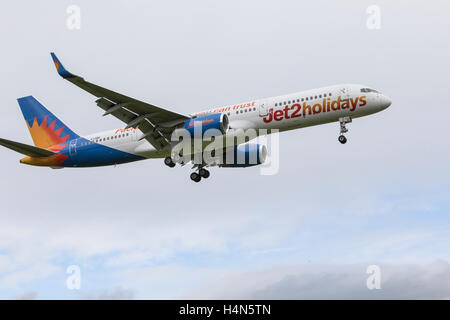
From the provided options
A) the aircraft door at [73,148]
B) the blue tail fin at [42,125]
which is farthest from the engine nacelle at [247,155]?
the blue tail fin at [42,125]

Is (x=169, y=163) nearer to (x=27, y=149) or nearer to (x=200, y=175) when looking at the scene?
(x=200, y=175)

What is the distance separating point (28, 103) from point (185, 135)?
15.9 meters

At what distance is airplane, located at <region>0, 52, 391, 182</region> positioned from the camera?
4259 cm

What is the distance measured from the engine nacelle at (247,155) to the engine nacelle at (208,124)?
21.1ft

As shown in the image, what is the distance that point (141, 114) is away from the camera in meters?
43.3

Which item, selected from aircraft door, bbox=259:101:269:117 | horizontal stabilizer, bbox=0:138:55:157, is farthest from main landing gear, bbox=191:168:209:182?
→ horizontal stabilizer, bbox=0:138:55:157

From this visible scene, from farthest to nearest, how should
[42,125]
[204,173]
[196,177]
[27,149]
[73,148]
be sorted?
1. [42,125]
2. [73,148]
3. [196,177]
4. [204,173]
5. [27,149]

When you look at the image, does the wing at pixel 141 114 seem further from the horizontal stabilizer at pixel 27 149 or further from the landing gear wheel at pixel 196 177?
the horizontal stabilizer at pixel 27 149

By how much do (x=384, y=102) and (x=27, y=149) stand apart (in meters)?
24.7

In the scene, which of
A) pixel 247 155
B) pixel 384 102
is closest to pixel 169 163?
pixel 247 155

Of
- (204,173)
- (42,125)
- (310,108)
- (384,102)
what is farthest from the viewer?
(42,125)

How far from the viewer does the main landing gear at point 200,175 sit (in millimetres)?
48344

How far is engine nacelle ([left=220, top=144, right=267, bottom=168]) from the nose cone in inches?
406

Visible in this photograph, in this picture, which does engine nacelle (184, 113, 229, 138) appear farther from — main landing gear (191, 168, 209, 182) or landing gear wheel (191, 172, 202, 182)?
landing gear wheel (191, 172, 202, 182)
